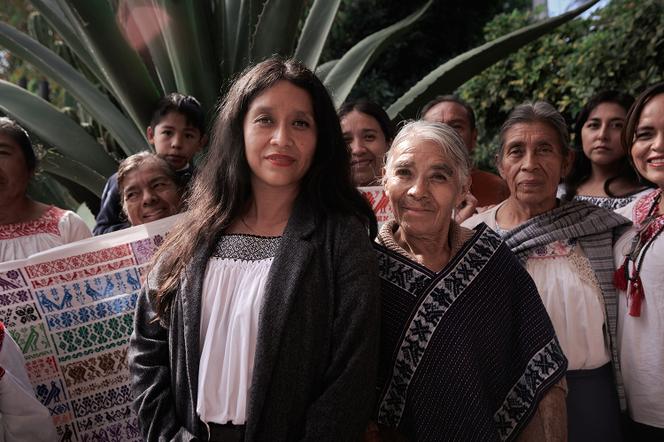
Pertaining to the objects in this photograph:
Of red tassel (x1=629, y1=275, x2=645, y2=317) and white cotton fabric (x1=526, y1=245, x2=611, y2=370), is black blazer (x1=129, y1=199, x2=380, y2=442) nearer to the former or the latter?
white cotton fabric (x1=526, y1=245, x2=611, y2=370)

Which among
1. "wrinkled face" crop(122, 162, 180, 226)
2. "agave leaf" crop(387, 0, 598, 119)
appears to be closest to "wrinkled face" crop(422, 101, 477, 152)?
"agave leaf" crop(387, 0, 598, 119)

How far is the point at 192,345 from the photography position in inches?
65.0

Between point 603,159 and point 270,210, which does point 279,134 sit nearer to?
point 270,210

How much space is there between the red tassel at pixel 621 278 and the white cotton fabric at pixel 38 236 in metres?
2.21

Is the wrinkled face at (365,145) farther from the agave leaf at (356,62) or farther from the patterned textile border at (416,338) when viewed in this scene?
the patterned textile border at (416,338)

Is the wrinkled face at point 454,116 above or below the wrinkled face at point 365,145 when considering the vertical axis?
above

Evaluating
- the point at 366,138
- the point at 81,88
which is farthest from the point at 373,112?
the point at 81,88

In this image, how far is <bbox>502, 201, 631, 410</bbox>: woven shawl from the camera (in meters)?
2.23

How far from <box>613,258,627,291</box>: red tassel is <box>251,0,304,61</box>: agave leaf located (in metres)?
2.29

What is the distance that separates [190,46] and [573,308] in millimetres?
2511

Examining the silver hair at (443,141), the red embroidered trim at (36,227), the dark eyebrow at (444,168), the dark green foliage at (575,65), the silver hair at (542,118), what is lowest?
the red embroidered trim at (36,227)

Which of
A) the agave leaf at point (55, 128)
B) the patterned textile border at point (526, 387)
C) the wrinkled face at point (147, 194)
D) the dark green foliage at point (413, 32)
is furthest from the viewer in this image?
the dark green foliage at point (413, 32)

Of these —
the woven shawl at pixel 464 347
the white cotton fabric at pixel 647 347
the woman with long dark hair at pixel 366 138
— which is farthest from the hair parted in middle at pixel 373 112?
the white cotton fabric at pixel 647 347

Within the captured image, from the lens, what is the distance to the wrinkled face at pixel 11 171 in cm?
258
